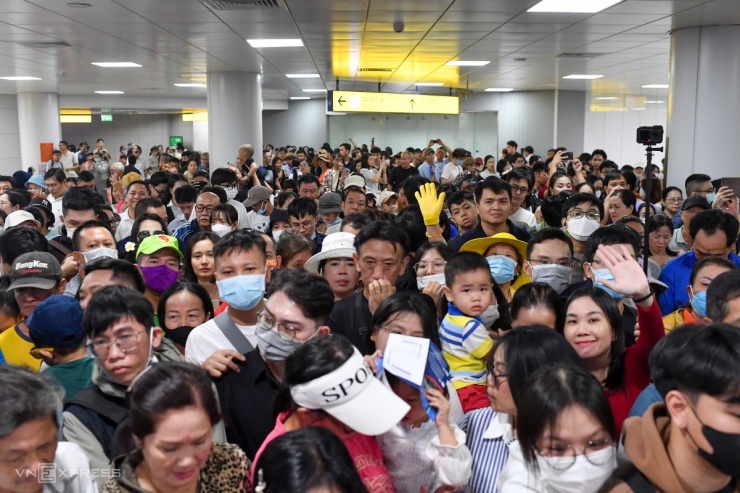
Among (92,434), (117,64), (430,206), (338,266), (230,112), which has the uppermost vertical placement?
(117,64)

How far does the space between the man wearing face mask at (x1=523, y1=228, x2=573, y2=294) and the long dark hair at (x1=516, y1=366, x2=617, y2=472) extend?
7.12ft

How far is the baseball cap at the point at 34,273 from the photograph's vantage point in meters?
3.90

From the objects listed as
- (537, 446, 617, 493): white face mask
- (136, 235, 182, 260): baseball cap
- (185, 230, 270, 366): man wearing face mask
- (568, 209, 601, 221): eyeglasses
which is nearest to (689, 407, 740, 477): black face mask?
(537, 446, 617, 493): white face mask

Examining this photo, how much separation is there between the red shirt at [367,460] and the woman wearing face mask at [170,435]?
25cm

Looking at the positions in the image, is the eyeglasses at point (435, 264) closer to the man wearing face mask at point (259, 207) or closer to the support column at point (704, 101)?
the man wearing face mask at point (259, 207)

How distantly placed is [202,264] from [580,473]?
3054 millimetres

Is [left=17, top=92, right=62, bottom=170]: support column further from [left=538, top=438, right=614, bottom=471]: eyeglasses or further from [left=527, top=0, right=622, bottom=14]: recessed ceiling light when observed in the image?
[left=538, top=438, right=614, bottom=471]: eyeglasses

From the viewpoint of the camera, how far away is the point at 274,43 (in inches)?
400

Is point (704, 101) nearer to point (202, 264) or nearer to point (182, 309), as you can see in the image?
point (202, 264)

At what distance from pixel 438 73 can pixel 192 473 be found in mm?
13923

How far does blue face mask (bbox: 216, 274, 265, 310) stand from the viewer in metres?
3.42

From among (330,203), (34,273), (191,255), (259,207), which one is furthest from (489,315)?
(259,207)

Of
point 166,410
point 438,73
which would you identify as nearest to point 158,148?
point 438,73

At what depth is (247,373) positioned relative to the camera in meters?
2.92
